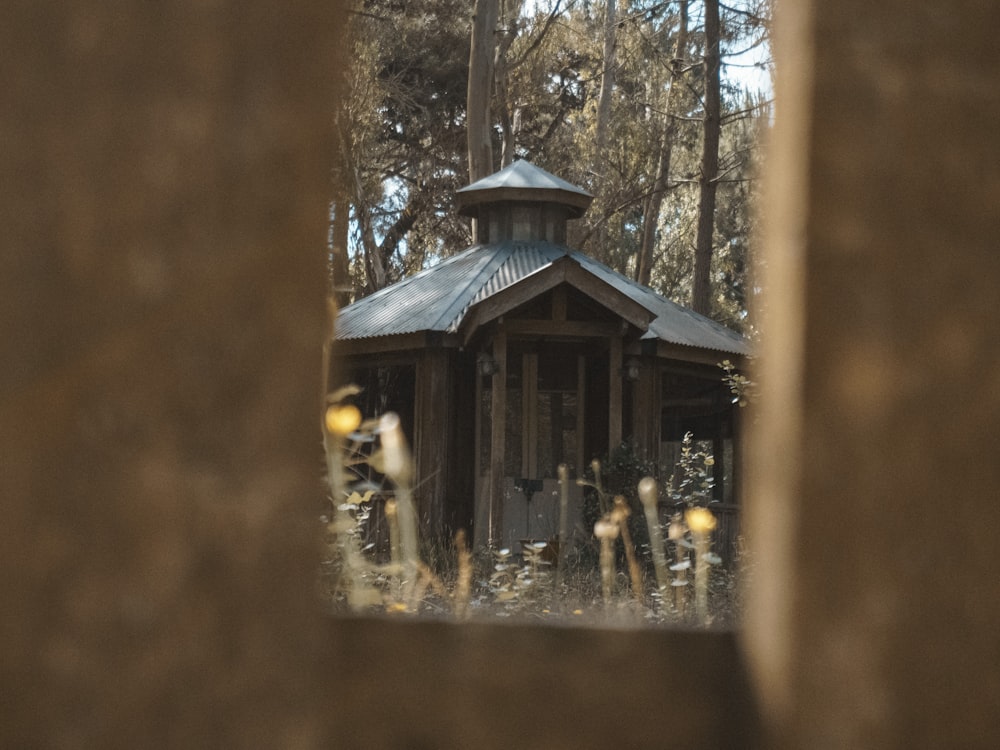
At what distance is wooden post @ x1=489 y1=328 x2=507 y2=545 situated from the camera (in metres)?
12.1

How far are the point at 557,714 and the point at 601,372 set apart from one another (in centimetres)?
1309

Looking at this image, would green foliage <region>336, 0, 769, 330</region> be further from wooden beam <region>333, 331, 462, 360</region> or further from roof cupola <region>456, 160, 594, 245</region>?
wooden beam <region>333, 331, 462, 360</region>

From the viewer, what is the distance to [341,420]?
2090mm

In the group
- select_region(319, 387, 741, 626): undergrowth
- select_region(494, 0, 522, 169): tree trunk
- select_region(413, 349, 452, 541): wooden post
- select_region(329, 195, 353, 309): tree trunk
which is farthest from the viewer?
select_region(494, 0, 522, 169): tree trunk

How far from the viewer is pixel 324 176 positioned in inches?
31.6

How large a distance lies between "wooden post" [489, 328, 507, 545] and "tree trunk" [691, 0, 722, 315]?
6.53m

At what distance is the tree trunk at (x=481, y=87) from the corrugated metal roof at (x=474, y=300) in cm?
442


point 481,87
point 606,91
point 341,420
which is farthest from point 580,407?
point 606,91

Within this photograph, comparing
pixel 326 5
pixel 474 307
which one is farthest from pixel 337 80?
pixel 474 307

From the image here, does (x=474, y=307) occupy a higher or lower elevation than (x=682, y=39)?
lower

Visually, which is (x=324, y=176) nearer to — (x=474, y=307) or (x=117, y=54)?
(x=117, y=54)

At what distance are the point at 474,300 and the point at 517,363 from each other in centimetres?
89

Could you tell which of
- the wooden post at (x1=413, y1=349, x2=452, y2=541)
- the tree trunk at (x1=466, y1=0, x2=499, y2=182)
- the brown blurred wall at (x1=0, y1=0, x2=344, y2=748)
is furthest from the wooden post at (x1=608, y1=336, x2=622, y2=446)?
the brown blurred wall at (x1=0, y1=0, x2=344, y2=748)

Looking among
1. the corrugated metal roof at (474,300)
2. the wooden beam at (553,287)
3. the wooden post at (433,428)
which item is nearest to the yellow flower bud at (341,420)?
the wooden beam at (553,287)
